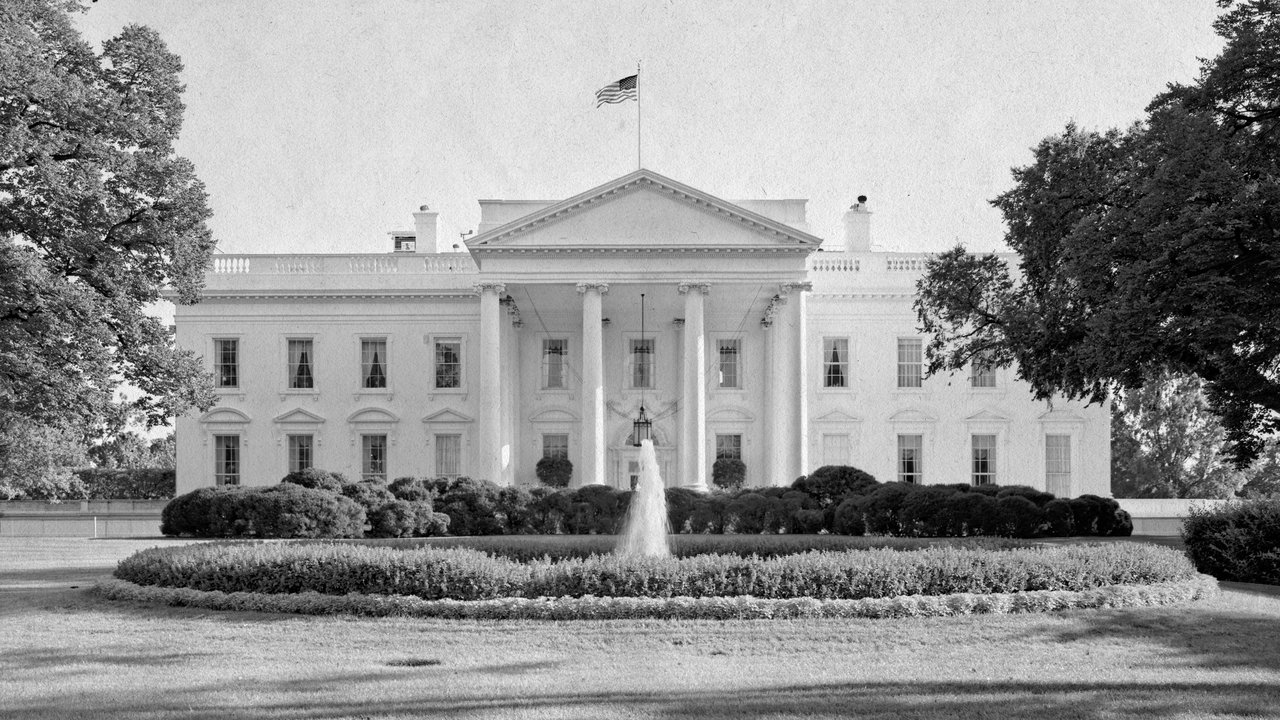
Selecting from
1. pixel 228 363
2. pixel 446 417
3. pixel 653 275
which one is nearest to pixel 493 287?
pixel 653 275

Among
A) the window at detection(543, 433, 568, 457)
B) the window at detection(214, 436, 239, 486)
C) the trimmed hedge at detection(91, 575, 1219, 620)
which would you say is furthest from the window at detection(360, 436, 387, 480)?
the trimmed hedge at detection(91, 575, 1219, 620)

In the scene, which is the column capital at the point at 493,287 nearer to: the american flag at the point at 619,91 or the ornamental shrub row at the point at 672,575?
the american flag at the point at 619,91

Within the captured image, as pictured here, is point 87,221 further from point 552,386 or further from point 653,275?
point 552,386

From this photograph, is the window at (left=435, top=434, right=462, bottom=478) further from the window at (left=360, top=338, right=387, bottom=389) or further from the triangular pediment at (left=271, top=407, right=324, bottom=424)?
the triangular pediment at (left=271, top=407, right=324, bottom=424)

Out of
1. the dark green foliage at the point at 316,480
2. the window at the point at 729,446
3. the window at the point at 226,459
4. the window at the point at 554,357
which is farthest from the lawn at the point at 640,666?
the window at the point at 226,459

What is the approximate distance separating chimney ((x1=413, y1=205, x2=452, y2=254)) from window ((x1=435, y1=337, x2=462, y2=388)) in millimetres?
4236

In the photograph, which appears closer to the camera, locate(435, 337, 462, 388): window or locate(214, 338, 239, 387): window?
locate(214, 338, 239, 387): window

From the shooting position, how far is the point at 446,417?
139 ft

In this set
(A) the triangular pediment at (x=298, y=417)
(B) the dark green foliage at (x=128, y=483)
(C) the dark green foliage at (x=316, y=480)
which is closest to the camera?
(C) the dark green foliage at (x=316, y=480)

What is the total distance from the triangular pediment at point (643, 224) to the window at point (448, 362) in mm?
6433

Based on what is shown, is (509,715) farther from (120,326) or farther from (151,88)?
(151,88)

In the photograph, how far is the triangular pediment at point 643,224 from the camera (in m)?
36.5

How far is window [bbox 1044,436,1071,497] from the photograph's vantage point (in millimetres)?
42281

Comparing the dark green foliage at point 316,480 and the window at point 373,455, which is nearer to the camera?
the dark green foliage at point 316,480
